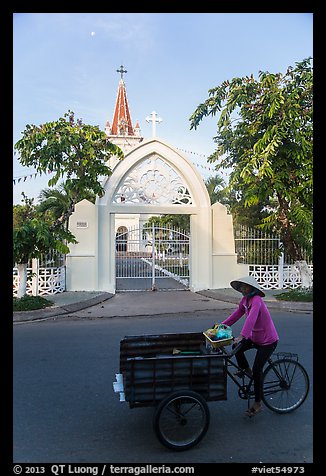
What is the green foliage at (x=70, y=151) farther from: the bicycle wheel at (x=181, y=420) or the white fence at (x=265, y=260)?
the bicycle wheel at (x=181, y=420)

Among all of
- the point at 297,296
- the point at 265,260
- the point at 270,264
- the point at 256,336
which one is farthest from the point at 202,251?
the point at 256,336

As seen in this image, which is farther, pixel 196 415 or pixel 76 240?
pixel 76 240

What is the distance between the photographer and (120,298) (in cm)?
1301

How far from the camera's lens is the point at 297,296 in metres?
12.5

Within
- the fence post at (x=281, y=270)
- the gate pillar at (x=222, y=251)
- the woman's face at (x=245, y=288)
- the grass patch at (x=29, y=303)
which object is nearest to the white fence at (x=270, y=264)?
the fence post at (x=281, y=270)

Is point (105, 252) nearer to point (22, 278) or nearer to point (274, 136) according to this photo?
point (22, 278)

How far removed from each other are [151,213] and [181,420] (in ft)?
35.2

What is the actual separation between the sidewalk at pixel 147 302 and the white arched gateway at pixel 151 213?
636mm

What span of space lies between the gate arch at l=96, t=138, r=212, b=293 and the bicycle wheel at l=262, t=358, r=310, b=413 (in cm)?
978

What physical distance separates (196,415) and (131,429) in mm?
685

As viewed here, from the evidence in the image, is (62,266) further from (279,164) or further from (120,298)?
(279,164)

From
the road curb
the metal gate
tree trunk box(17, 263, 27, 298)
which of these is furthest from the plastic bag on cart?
the metal gate

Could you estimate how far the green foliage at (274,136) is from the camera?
11.6 meters

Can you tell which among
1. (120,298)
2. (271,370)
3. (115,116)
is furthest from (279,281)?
(115,116)
